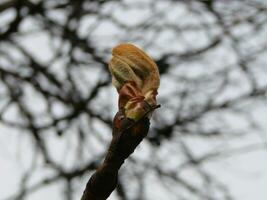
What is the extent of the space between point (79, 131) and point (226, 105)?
2.70 feet

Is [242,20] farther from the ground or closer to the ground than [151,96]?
closer to the ground

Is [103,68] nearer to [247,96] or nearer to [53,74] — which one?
[53,74]

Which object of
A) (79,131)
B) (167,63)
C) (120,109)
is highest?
(120,109)

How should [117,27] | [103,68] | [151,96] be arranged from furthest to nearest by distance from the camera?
[117,27] < [103,68] < [151,96]

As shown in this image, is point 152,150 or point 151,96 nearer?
point 151,96

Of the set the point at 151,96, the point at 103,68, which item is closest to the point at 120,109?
the point at 151,96

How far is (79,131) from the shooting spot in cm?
398

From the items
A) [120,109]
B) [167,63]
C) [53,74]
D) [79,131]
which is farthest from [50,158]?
[120,109]

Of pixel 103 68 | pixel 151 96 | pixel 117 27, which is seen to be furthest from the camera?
pixel 117 27

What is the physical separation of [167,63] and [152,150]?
1.61 feet

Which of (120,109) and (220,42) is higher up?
(120,109)

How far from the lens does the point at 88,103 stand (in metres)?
3.96

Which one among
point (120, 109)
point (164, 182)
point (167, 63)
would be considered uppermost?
point (120, 109)

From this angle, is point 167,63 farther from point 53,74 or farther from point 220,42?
point 53,74
